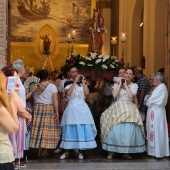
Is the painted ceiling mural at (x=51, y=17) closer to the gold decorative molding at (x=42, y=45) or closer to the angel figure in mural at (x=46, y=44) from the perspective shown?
the gold decorative molding at (x=42, y=45)

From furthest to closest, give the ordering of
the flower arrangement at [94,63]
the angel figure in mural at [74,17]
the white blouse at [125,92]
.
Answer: the angel figure in mural at [74,17]
the flower arrangement at [94,63]
the white blouse at [125,92]

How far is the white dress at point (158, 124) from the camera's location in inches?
349

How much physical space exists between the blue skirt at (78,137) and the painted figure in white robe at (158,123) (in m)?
1.18

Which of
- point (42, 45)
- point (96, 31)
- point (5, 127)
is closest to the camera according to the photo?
point (5, 127)

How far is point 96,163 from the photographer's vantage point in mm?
8336

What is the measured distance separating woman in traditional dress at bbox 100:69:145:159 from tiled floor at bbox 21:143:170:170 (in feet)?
0.75

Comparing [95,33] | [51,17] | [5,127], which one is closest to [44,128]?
[5,127]

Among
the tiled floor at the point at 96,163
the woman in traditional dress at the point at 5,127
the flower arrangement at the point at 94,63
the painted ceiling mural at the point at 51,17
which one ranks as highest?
the painted ceiling mural at the point at 51,17

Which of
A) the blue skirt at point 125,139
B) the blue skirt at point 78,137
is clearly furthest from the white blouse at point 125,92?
the blue skirt at point 78,137

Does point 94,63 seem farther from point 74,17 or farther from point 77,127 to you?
point 74,17

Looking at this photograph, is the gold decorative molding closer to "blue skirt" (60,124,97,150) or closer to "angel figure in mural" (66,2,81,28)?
"angel figure in mural" (66,2,81,28)

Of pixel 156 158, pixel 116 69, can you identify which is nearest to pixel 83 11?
pixel 116 69

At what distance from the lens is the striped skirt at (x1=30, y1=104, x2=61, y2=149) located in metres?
8.55

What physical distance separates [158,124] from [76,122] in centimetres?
162
